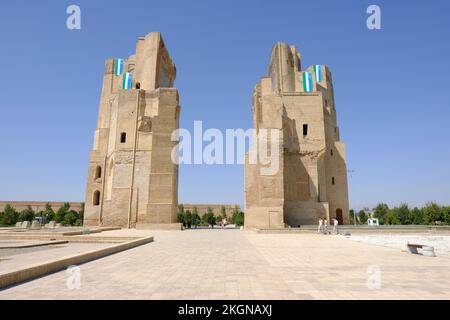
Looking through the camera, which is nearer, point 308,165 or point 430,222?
point 308,165

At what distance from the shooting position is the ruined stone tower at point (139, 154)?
26.5 meters

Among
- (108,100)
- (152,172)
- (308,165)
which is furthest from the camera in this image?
(108,100)

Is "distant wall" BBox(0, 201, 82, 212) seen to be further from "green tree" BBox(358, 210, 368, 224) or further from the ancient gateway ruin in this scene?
"green tree" BBox(358, 210, 368, 224)

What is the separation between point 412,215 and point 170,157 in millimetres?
42615

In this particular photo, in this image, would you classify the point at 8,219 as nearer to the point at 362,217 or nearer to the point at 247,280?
the point at 247,280

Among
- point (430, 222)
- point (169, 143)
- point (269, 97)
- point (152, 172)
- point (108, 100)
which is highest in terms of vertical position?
point (108, 100)

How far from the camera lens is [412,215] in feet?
163

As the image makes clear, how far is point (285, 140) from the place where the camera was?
95.6ft

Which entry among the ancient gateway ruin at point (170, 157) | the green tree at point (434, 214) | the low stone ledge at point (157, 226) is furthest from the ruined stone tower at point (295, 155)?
the green tree at point (434, 214)

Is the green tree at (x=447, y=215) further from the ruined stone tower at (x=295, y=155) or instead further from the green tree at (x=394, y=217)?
A: the ruined stone tower at (x=295, y=155)

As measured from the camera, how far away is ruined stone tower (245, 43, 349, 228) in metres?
24.6
